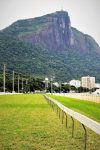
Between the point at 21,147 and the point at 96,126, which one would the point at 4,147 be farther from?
the point at 96,126

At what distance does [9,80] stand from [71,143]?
15835 cm

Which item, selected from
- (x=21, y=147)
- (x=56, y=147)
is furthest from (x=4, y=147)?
(x=56, y=147)

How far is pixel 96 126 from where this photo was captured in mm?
8836

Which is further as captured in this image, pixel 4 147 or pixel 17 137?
pixel 17 137

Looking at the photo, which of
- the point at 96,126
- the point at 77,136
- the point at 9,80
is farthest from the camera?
the point at 9,80

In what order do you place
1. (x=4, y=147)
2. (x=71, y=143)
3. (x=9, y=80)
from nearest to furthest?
1. (x=4, y=147)
2. (x=71, y=143)
3. (x=9, y=80)

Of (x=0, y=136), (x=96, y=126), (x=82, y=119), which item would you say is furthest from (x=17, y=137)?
(x=96, y=126)

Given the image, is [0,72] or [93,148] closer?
[93,148]

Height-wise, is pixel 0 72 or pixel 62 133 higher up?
pixel 0 72

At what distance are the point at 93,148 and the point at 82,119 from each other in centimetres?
86

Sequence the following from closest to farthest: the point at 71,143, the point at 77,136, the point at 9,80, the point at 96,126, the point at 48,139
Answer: the point at 96,126 < the point at 71,143 < the point at 48,139 < the point at 77,136 < the point at 9,80

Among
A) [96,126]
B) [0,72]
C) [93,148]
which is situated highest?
[0,72]

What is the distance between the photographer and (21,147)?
36.1 ft

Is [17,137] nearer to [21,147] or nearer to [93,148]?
[21,147]
